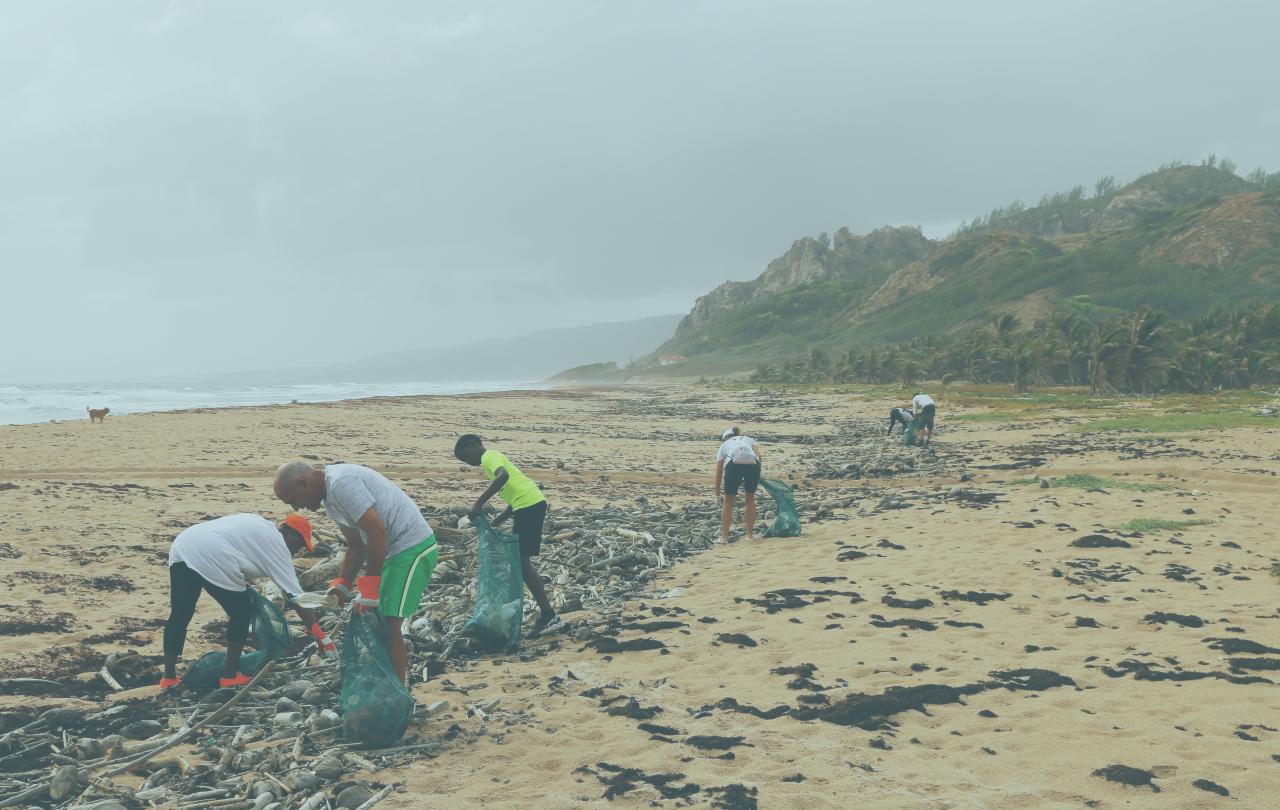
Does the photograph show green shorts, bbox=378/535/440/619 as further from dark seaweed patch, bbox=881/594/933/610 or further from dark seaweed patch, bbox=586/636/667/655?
dark seaweed patch, bbox=881/594/933/610

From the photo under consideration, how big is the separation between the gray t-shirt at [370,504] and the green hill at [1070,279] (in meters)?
87.2

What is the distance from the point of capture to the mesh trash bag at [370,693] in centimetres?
455

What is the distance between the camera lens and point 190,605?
542 cm

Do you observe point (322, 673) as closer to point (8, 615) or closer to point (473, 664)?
point (473, 664)

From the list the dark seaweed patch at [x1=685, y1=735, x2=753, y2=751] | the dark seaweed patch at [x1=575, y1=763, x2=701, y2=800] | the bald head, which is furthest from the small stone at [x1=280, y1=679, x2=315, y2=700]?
A: the dark seaweed patch at [x1=685, y1=735, x2=753, y2=751]

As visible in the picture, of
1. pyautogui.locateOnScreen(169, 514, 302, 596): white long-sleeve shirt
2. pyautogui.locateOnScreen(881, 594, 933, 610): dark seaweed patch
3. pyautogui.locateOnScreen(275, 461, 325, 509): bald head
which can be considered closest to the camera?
pyautogui.locateOnScreen(275, 461, 325, 509): bald head

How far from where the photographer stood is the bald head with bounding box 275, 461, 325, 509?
443 centimetres

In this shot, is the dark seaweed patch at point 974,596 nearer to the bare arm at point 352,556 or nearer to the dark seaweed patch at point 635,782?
the dark seaweed patch at point 635,782

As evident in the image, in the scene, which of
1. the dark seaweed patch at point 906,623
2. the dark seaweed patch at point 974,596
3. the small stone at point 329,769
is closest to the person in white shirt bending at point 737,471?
the dark seaweed patch at point 974,596

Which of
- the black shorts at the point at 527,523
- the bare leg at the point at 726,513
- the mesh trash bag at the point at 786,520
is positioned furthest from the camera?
the mesh trash bag at the point at 786,520

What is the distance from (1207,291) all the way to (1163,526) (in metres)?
114

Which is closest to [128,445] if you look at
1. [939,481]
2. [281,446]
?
[281,446]

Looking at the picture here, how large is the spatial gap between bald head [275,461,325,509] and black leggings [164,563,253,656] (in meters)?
1.40

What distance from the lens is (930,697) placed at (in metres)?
5.12
